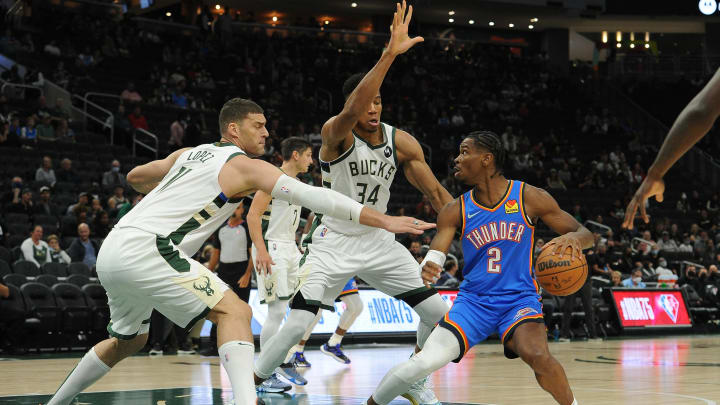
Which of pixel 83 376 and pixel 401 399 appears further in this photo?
pixel 401 399

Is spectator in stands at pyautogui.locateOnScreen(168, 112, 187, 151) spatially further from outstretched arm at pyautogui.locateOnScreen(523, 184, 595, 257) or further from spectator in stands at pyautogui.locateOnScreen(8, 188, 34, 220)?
outstretched arm at pyautogui.locateOnScreen(523, 184, 595, 257)

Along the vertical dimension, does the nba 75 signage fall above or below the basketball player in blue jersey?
below

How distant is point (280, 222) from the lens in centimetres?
955

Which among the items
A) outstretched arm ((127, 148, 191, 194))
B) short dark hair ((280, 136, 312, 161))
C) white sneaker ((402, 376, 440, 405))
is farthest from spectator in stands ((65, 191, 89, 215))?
white sneaker ((402, 376, 440, 405))

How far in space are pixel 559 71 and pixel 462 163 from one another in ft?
107

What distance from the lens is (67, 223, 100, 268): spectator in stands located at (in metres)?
14.2

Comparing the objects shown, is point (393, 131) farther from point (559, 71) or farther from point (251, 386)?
point (559, 71)

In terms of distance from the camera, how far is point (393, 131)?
21.6ft

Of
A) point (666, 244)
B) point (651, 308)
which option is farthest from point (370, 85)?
point (666, 244)

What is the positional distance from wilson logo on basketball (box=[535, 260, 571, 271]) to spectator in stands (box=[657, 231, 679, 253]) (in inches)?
768

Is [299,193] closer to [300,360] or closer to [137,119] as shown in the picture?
[300,360]

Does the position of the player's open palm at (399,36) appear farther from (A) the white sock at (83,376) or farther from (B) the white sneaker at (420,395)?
(A) the white sock at (83,376)

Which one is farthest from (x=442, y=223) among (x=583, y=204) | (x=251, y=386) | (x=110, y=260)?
(x=583, y=204)

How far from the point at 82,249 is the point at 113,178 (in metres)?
3.55
